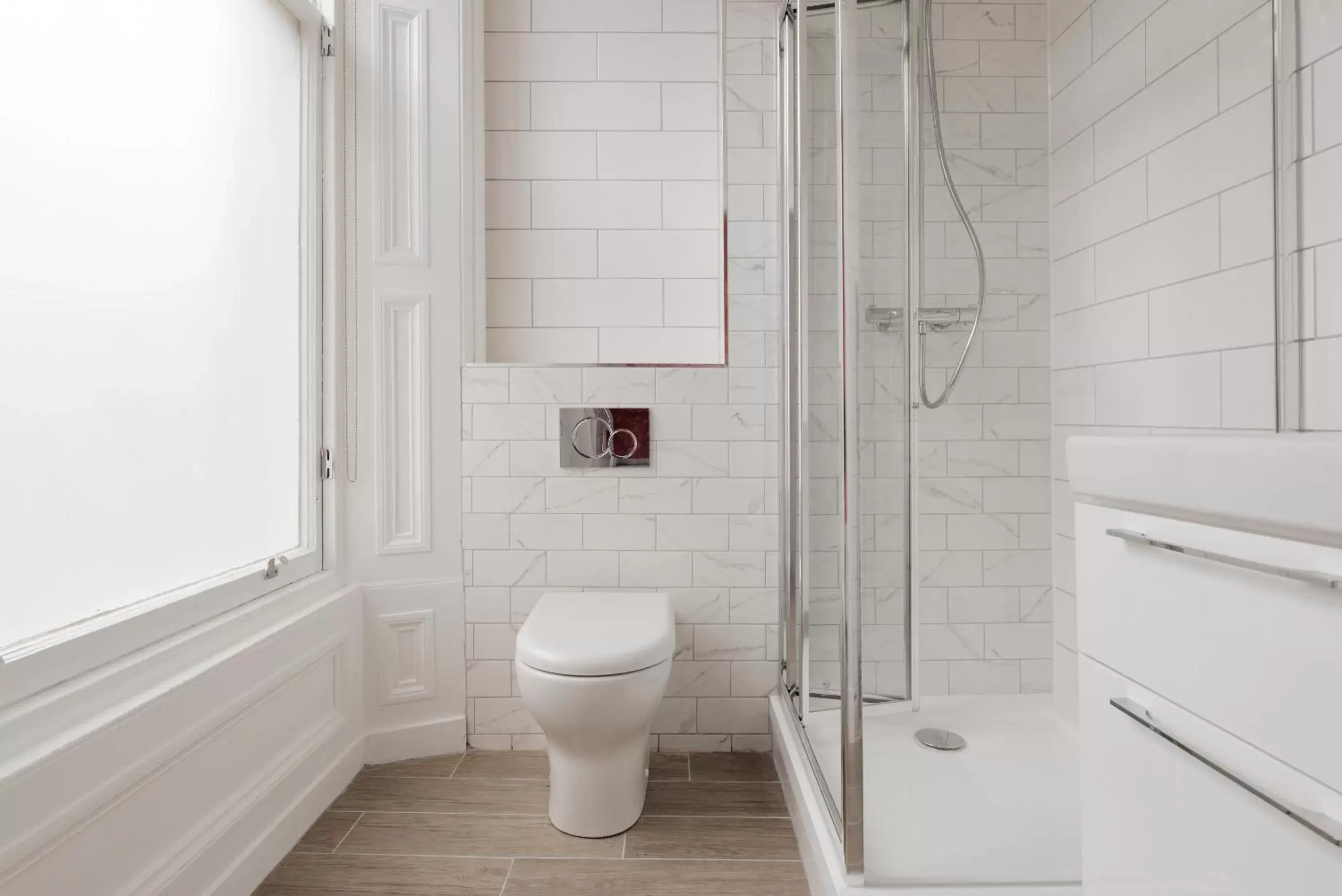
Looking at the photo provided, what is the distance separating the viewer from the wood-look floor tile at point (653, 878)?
1.40 meters

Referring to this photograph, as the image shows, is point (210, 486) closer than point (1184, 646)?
No

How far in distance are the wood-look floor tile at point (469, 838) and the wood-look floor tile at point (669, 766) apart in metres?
0.30

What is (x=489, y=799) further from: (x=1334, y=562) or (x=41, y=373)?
(x=1334, y=562)

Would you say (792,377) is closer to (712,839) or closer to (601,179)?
(601,179)

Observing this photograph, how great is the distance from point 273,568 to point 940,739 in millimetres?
1692

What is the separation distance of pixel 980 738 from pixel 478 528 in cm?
148

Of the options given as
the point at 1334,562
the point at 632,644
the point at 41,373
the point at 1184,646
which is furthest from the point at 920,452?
the point at 41,373

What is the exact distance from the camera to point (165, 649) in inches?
48.4

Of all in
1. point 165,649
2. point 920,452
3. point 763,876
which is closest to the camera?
point 165,649

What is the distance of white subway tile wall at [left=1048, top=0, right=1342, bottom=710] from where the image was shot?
51.0 inches

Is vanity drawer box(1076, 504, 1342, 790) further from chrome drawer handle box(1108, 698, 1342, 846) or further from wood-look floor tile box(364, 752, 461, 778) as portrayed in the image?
wood-look floor tile box(364, 752, 461, 778)

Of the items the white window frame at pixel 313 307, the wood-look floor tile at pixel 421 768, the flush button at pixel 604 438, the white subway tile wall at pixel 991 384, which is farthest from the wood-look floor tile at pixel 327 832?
the white subway tile wall at pixel 991 384

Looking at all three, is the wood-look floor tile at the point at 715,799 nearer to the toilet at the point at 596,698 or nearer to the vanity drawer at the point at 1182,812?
the toilet at the point at 596,698

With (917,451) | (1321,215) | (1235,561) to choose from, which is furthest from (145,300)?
(1321,215)
